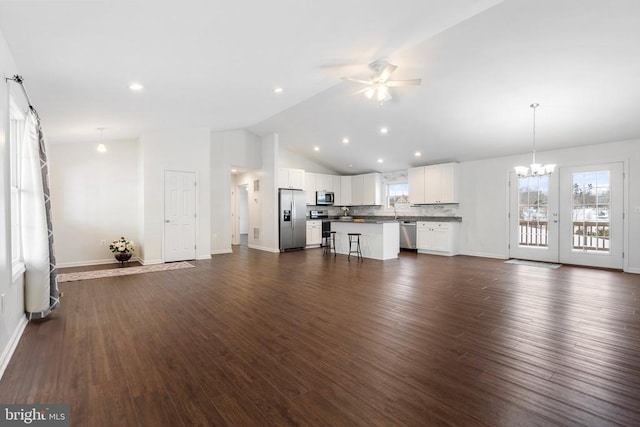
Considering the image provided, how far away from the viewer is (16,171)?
334 cm

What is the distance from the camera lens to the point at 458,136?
21.7 feet

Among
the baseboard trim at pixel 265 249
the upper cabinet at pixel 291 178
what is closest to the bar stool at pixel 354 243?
the baseboard trim at pixel 265 249

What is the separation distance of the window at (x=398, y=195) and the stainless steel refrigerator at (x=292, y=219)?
9.34ft

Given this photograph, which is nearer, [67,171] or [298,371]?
[298,371]

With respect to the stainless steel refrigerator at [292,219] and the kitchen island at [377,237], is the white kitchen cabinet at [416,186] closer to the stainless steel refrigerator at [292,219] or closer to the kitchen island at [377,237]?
the kitchen island at [377,237]

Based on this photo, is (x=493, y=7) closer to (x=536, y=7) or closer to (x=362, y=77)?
(x=536, y=7)

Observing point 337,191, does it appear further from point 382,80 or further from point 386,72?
point 386,72

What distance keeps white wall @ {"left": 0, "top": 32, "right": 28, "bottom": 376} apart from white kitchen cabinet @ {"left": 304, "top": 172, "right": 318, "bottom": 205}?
738cm

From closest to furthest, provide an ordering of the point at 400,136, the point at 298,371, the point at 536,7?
the point at 298,371, the point at 536,7, the point at 400,136

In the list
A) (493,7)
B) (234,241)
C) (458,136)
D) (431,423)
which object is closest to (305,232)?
(234,241)

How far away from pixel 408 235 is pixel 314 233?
2.92 meters

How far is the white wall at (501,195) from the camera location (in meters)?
5.72

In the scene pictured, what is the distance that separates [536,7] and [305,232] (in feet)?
23.7

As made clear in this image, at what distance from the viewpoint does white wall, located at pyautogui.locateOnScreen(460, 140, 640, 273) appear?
18.8 feet
